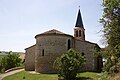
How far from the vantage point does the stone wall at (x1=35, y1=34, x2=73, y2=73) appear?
1348 inches

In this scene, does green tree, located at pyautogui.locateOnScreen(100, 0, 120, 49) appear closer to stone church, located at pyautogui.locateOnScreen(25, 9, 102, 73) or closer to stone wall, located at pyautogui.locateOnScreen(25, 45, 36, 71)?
stone church, located at pyautogui.locateOnScreen(25, 9, 102, 73)

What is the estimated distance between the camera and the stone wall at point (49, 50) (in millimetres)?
34250

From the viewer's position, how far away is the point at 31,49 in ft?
138

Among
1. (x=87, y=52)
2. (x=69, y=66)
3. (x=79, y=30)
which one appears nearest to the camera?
(x=69, y=66)

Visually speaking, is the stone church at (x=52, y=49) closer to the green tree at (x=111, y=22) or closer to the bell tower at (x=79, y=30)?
the bell tower at (x=79, y=30)

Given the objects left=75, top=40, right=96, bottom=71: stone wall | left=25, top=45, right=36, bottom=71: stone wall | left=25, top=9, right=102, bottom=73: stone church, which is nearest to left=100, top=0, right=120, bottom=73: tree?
left=25, top=9, right=102, bottom=73: stone church

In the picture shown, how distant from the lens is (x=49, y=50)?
34406 millimetres

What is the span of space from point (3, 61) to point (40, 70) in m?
17.4

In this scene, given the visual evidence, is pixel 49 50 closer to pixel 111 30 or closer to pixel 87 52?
pixel 87 52

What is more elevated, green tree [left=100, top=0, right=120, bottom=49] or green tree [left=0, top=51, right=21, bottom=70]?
green tree [left=100, top=0, right=120, bottom=49]

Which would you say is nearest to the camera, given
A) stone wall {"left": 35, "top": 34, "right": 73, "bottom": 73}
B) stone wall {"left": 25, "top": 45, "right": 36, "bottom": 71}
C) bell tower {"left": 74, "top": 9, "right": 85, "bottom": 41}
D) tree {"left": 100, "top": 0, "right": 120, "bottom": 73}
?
tree {"left": 100, "top": 0, "right": 120, "bottom": 73}

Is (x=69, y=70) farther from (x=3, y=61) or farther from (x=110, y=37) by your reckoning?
(x=3, y=61)

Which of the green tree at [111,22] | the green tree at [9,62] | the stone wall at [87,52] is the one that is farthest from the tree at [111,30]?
the green tree at [9,62]

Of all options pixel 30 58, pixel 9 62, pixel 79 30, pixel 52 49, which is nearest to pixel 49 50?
pixel 52 49
